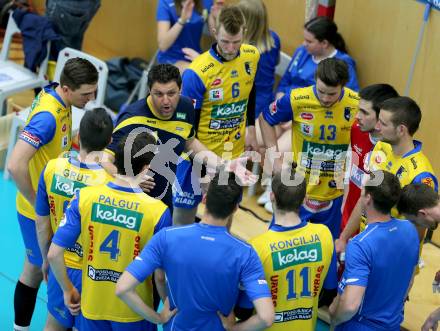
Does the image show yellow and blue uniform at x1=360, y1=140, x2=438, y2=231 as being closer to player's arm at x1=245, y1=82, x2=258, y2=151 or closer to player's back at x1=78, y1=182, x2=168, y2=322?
player's arm at x1=245, y1=82, x2=258, y2=151

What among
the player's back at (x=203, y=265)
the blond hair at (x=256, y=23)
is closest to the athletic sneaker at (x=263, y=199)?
the blond hair at (x=256, y=23)

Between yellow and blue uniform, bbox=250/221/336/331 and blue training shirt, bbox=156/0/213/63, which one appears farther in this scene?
blue training shirt, bbox=156/0/213/63

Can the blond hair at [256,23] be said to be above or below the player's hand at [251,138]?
above

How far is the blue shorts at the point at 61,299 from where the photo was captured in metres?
4.28

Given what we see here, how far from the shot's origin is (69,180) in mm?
4191

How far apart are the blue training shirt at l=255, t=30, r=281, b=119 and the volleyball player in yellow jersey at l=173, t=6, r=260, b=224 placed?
3.59ft

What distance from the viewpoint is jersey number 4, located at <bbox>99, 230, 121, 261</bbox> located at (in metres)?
3.92

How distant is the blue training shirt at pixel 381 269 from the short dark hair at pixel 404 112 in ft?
2.61

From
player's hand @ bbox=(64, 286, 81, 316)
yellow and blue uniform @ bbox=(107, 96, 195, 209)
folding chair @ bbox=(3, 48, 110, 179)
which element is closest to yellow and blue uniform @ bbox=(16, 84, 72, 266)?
yellow and blue uniform @ bbox=(107, 96, 195, 209)

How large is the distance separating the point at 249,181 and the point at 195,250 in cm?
115

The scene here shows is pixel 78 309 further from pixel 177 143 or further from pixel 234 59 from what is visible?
pixel 234 59

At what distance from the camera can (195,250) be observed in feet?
11.9

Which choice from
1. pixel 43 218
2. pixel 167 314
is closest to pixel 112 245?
pixel 167 314

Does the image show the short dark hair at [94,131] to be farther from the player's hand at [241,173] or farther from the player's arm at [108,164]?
the player's hand at [241,173]
